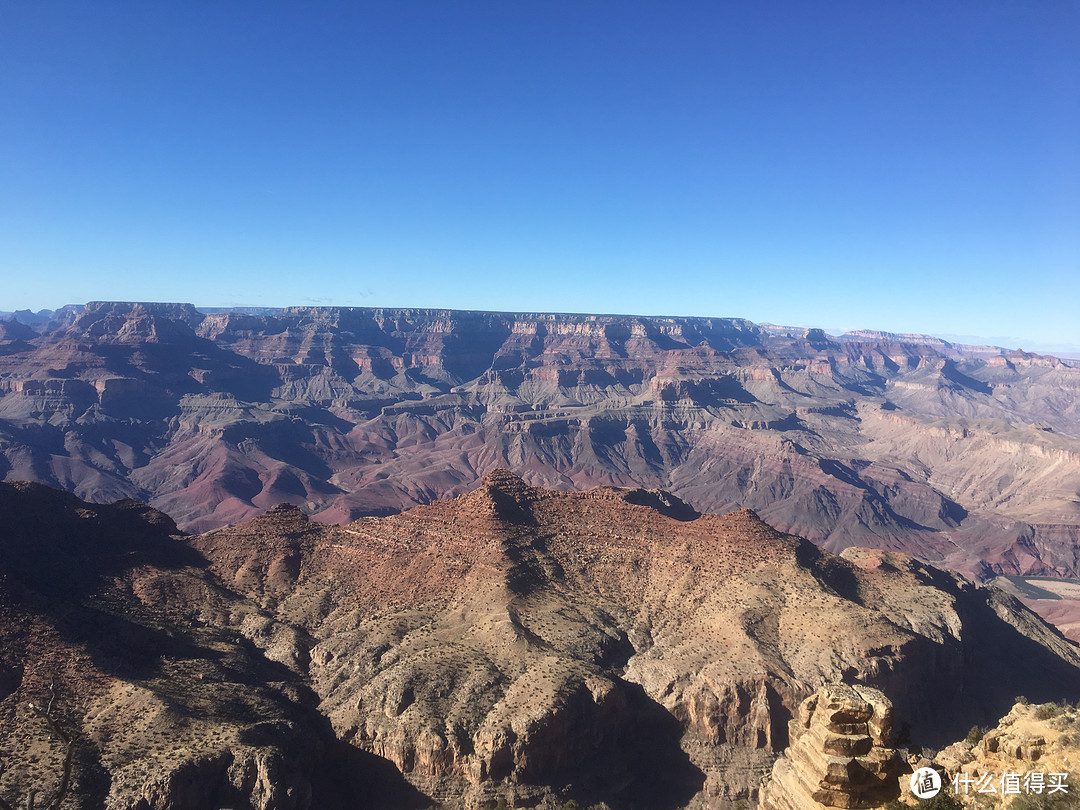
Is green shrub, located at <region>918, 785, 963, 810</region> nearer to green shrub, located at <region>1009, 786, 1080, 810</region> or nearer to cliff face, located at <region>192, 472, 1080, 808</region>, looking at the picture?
green shrub, located at <region>1009, 786, 1080, 810</region>

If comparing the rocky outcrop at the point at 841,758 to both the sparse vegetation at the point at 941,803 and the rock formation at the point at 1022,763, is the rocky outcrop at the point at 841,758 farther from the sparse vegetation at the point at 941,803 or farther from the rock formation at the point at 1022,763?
the rock formation at the point at 1022,763

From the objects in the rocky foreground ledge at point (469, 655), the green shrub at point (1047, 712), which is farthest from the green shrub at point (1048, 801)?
the green shrub at point (1047, 712)

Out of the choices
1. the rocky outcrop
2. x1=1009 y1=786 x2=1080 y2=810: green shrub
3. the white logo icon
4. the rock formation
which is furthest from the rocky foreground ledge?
x1=1009 y1=786 x2=1080 y2=810: green shrub

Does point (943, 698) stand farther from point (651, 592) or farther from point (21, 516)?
point (21, 516)

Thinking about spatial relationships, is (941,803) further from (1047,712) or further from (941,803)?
(1047,712)

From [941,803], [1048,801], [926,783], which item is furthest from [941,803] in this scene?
[1048,801]
